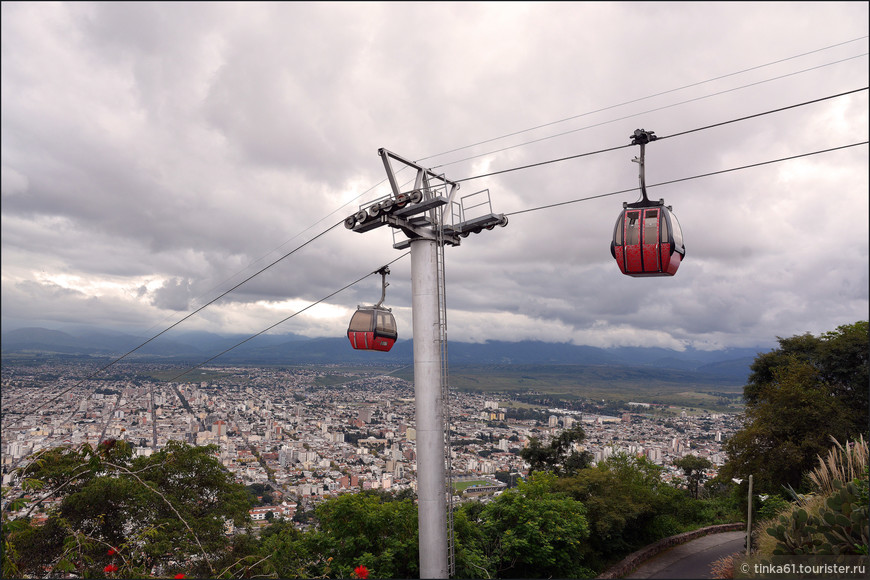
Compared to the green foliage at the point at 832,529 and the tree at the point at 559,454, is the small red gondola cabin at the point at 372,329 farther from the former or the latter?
the tree at the point at 559,454

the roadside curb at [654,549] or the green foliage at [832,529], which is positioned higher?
the green foliage at [832,529]

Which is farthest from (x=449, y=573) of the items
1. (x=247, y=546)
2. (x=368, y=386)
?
(x=368, y=386)

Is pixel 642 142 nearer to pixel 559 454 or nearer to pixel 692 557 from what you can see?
pixel 692 557

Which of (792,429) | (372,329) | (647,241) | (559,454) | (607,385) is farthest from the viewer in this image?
(607,385)

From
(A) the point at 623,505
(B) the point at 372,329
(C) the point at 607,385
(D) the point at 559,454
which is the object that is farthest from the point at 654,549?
(C) the point at 607,385

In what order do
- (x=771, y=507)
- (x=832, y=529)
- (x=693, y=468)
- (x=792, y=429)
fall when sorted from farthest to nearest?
(x=693, y=468) → (x=792, y=429) → (x=771, y=507) → (x=832, y=529)

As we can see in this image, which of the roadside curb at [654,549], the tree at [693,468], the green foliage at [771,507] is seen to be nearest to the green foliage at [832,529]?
the roadside curb at [654,549]

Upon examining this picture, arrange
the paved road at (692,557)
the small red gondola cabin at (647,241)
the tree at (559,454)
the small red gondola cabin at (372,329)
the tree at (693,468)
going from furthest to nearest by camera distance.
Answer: the tree at (693,468), the tree at (559,454), the paved road at (692,557), the small red gondola cabin at (372,329), the small red gondola cabin at (647,241)

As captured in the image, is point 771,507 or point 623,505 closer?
point 623,505
